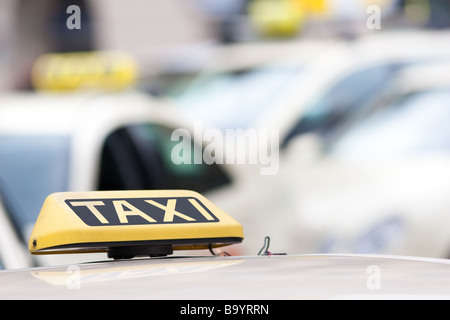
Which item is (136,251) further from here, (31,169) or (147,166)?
(147,166)

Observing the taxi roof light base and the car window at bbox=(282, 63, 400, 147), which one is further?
the car window at bbox=(282, 63, 400, 147)

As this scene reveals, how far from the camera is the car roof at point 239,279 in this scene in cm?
142

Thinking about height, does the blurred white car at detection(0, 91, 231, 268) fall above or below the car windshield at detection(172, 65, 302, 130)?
below

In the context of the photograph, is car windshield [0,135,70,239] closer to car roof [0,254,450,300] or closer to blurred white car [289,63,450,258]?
blurred white car [289,63,450,258]

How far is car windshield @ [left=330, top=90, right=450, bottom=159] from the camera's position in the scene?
6.36 metres

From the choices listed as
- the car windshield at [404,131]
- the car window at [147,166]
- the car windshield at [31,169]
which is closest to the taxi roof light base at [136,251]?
the car windshield at [31,169]

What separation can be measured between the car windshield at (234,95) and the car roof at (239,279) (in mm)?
5923

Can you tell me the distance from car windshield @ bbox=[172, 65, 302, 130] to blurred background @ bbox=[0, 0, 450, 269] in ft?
0.05

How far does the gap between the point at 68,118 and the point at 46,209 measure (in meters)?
3.10

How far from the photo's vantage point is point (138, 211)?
199cm

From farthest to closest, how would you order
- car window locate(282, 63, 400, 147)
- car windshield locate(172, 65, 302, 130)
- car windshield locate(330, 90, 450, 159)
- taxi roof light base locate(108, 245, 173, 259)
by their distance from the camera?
car windshield locate(172, 65, 302, 130)
car window locate(282, 63, 400, 147)
car windshield locate(330, 90, 450, 159)
taxi roof light base locate(108, 245, 173, 259)

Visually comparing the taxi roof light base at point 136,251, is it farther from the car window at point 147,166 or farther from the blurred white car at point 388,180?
the blurred white car at point 388,180

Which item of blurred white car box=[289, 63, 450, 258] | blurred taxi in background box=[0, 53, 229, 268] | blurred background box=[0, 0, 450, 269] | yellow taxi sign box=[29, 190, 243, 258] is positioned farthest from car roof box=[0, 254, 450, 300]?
blurred white car box=[289, 63, 450, 258]

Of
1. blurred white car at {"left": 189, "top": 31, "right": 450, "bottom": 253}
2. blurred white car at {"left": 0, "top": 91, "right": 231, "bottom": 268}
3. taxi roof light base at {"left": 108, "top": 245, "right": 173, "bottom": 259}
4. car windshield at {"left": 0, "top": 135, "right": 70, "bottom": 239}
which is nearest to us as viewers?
taxi roof light base at {"left": 108, "top": 245, "right": 173, "bottom": 259}
